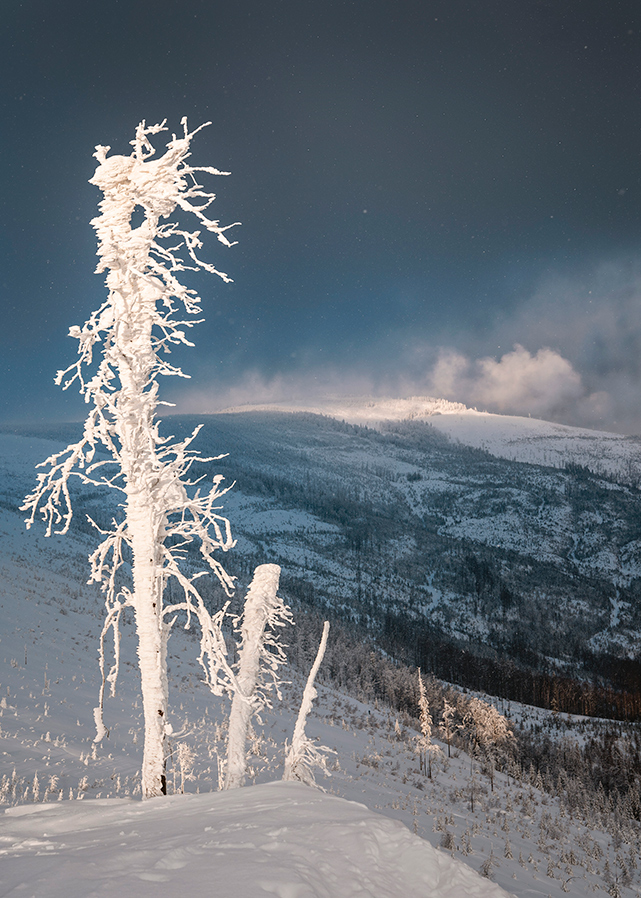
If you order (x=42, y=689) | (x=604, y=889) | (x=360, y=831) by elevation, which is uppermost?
(x=360, y=831)

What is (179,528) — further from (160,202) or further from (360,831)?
(160,202)

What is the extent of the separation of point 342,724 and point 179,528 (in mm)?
28522

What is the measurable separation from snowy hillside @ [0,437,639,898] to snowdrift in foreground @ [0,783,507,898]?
0.01 metres

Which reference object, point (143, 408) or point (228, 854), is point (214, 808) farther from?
point (143, 408)

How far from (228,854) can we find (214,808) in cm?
148

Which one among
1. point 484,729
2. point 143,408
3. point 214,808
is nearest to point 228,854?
point 214,808

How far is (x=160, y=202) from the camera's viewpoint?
5254 mm

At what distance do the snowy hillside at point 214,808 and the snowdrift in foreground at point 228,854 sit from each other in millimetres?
14

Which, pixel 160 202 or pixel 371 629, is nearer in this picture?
pixel 160 202

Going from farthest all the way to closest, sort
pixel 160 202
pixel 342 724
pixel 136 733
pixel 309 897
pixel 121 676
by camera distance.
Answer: pixel 342 724, pixel 121 676, pixel 136 733, pixel 160 202, pixel 309 897

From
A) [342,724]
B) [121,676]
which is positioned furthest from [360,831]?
[342,724]

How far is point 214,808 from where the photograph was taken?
4.10 meters

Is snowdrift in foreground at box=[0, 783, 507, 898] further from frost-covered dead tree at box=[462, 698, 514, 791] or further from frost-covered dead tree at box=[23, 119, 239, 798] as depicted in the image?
frost-covered dead tree at box=[462, 698, 514, 791]

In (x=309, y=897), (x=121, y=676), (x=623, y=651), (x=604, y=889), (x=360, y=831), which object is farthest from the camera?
(x=623, y=651)
